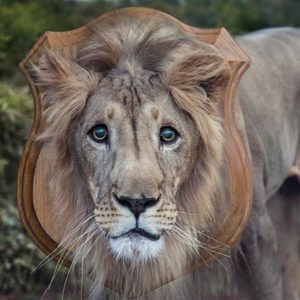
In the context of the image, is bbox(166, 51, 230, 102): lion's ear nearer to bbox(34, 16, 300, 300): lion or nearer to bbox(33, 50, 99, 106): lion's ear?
bbox(34, 16, 300, 300): lion

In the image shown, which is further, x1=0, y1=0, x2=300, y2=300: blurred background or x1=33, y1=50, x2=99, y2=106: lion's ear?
x1=0, y1=0, x2=300, y2=300: blurred background

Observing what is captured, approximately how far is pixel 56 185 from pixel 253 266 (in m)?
0.90

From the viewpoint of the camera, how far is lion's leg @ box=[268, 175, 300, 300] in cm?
542

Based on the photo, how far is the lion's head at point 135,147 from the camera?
3619mm

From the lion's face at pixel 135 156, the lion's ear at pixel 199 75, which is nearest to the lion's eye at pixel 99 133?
the lion's face at pixel 135 156

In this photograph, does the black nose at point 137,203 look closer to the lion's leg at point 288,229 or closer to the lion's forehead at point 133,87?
the lion's forehead at point 133,87

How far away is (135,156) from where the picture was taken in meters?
3.61

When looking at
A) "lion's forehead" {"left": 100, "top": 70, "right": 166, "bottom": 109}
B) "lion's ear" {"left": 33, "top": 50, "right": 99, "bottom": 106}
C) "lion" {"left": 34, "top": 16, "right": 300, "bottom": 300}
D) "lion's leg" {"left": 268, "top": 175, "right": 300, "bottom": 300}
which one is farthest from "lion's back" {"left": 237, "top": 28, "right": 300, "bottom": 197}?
"lion's ear" {"left": 33, "top": 50, "right": 99, "bottom": 106}

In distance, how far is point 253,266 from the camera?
449 centimetres

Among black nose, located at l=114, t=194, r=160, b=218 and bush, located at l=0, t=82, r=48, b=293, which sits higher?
black nose, located at l=114, t=194, r=160, b=218

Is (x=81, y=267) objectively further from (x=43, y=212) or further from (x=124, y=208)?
(x=124, y=208)

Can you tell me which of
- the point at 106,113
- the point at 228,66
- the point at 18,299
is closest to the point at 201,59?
the point at 228,66

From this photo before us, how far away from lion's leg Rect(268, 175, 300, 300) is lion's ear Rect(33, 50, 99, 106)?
5.69 feet

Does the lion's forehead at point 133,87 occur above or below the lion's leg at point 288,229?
above
